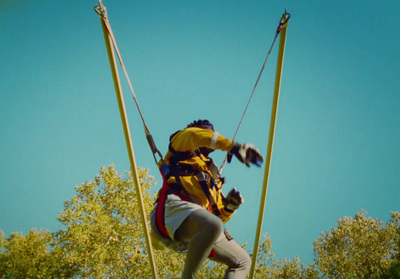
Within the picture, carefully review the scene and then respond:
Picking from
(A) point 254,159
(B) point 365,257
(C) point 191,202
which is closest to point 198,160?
(C) point 191,202

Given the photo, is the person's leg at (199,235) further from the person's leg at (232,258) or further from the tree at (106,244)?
the tree at (106,244)

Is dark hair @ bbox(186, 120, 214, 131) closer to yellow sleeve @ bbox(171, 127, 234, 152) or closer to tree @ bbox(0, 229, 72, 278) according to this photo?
yellow sleeve @ bbox(171, 127, 234, 152)

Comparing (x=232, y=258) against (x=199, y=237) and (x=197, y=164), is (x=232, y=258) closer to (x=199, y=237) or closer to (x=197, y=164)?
(x=199, y=237)

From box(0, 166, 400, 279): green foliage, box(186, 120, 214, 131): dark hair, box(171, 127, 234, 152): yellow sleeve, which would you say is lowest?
box(171, 127, 234, 152): yellow sleeve

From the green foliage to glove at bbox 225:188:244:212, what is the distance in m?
16.0

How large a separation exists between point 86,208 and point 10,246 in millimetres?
15566

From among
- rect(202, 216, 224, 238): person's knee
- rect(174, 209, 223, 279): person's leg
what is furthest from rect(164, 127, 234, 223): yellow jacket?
rect(202, 216, 224, 238): person's knee

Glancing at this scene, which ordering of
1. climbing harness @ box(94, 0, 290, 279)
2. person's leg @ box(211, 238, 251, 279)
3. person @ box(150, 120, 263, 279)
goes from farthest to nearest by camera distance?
1. person's leg @ box(211, 238, 251, 279)
2. person @ box(150, 120, 263, 279)
3. climbing harness @ box(94, 0, 290, 279)

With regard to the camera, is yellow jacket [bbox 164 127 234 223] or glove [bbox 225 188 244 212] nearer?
yellow jacket [bbox 164 127 234 223]

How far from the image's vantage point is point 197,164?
2994 millimetres

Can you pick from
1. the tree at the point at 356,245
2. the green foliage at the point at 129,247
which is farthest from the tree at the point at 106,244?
the tree at the point at 356,245

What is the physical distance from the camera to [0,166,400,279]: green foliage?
17.4m

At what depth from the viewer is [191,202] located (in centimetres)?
277

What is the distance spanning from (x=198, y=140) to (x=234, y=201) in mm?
991
